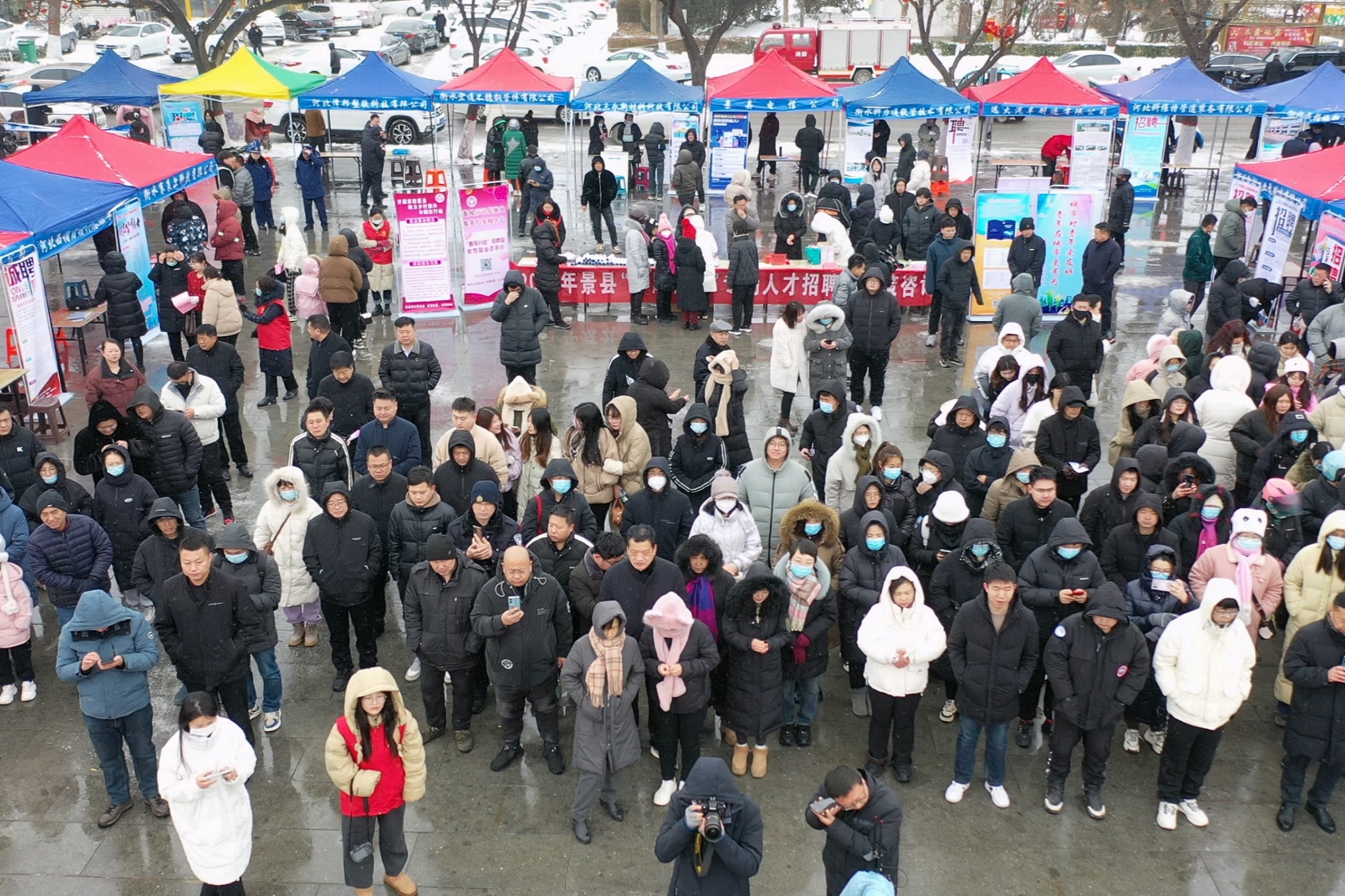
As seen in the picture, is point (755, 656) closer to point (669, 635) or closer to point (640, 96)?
point (669, 635)

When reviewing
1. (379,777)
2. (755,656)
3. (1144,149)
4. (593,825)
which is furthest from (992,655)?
(1144,149)

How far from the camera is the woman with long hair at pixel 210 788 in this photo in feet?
16.5

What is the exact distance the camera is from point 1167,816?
20.2 feet

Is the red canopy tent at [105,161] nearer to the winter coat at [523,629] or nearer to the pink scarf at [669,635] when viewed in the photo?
the winter coat at [523,629]

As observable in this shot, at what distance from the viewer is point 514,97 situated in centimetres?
1955

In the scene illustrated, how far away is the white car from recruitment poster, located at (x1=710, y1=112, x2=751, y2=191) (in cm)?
1363

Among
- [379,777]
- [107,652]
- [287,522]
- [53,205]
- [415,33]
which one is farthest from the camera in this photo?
[415,33]

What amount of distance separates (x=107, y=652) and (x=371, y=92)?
15134 mm

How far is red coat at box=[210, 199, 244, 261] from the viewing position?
49.0 feet

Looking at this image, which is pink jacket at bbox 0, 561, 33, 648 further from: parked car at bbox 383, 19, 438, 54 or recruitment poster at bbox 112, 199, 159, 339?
parked car at bbox 383, 19, 438, 54

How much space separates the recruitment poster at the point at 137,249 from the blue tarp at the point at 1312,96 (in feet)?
60.4

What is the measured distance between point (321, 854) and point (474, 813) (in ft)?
2.59

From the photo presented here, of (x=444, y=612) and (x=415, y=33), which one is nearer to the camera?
(x=444, y=612)

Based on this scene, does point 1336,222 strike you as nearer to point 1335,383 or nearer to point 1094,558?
point 1335,383
